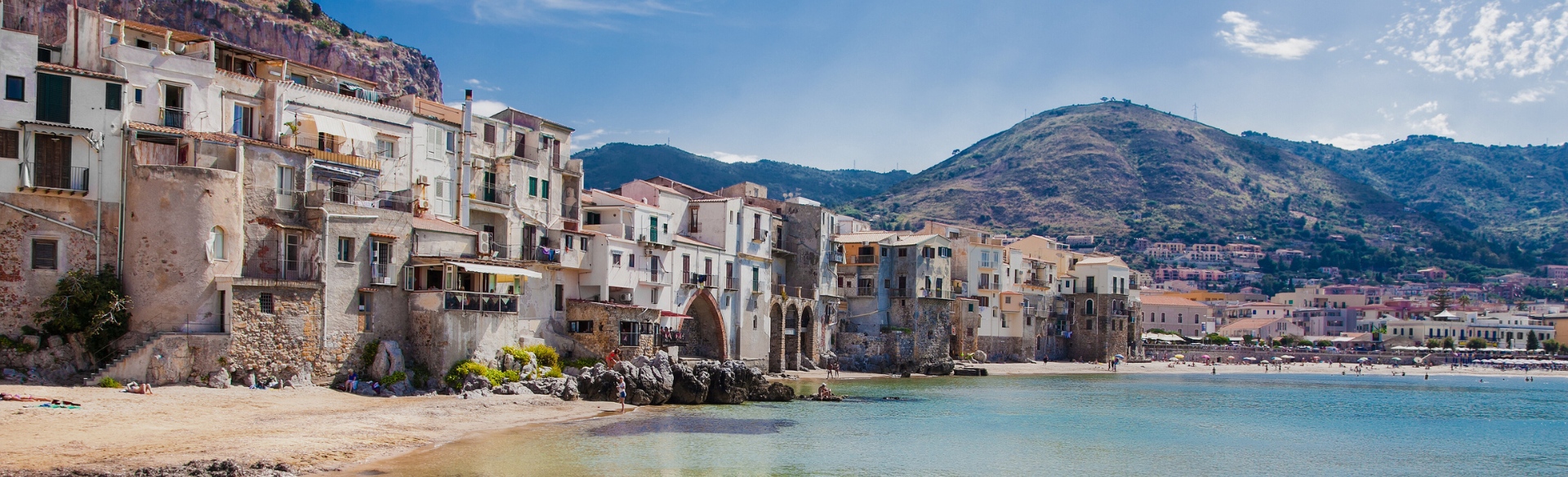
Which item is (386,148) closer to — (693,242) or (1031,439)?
(693,242)

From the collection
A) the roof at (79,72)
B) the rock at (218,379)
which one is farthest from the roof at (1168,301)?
the roof at (79,72)

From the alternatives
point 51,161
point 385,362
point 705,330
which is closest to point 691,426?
point 385,362

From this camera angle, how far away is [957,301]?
87.7m

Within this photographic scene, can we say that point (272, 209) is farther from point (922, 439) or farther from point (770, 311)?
point (770, 311)

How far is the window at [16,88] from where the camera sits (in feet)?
113

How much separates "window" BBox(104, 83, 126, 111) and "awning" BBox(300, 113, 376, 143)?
643cm

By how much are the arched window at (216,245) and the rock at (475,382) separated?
30.0 ft

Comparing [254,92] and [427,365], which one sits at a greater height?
[254,92]

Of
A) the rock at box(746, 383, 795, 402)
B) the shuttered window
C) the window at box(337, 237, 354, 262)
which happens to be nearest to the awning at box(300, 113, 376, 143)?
the window at box(337, 237, 354, 262)

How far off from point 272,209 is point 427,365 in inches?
306

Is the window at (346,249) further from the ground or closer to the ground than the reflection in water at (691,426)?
further from the ground

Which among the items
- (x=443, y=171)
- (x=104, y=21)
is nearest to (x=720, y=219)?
(x=443, y=171)

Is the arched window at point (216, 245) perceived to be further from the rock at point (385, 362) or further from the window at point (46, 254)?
the rock at point (385, 362)

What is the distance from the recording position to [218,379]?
36344 millimetres
